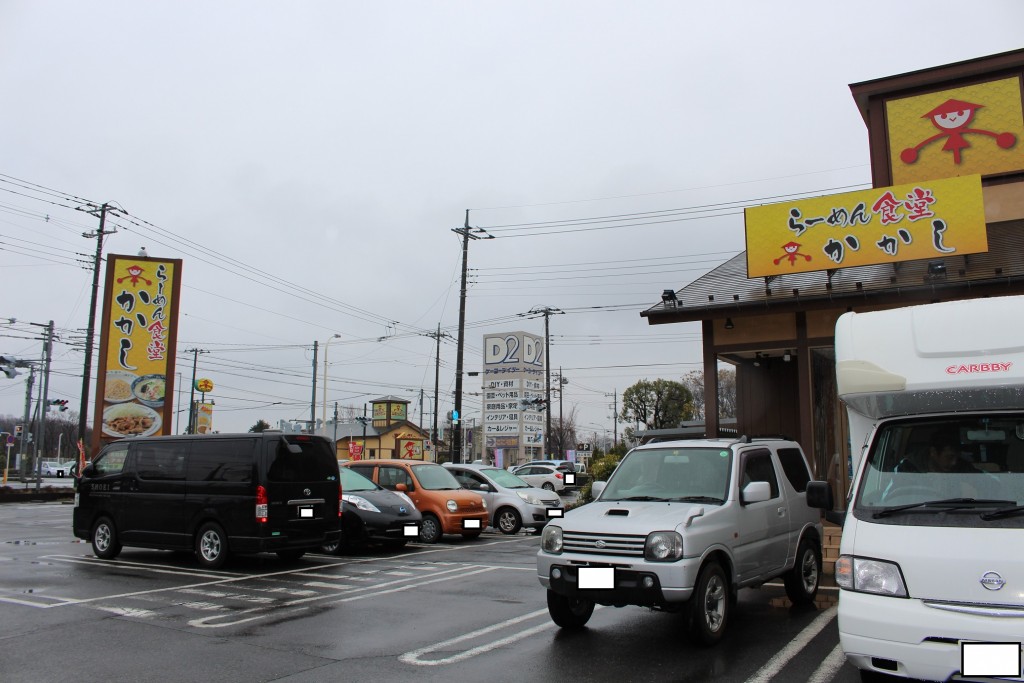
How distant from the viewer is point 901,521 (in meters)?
4.93

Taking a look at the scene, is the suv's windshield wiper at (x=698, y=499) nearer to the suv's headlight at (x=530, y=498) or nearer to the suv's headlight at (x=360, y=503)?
the suv's headlight at (x=360, y=503)

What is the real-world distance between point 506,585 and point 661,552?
4186 millimetres

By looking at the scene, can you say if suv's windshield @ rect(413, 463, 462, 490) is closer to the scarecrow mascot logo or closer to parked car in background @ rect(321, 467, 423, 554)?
parked car in background @ rect(321, 467, 423, 554)

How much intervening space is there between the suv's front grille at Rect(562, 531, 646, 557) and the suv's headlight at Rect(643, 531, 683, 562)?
0.20 feet

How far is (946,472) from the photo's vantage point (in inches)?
209

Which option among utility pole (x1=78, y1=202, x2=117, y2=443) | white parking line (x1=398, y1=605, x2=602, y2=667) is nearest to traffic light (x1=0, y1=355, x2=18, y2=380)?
utility pole (x1=78, y1=202, x2=117, y2=443)

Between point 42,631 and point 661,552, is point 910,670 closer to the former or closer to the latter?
point 661,552

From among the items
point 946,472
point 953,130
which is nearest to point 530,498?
point 953,130

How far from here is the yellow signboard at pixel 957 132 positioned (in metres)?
15.0

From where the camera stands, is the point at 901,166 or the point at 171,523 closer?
the point at 171,523

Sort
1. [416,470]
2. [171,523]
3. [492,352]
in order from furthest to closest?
[492,352]
[416,470]
[171,523]

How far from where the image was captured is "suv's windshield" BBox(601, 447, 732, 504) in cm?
752

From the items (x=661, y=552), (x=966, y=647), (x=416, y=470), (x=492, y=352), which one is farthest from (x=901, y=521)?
(x=492, y=352)

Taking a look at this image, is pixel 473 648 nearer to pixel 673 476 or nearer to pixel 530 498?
pixel 673 476
